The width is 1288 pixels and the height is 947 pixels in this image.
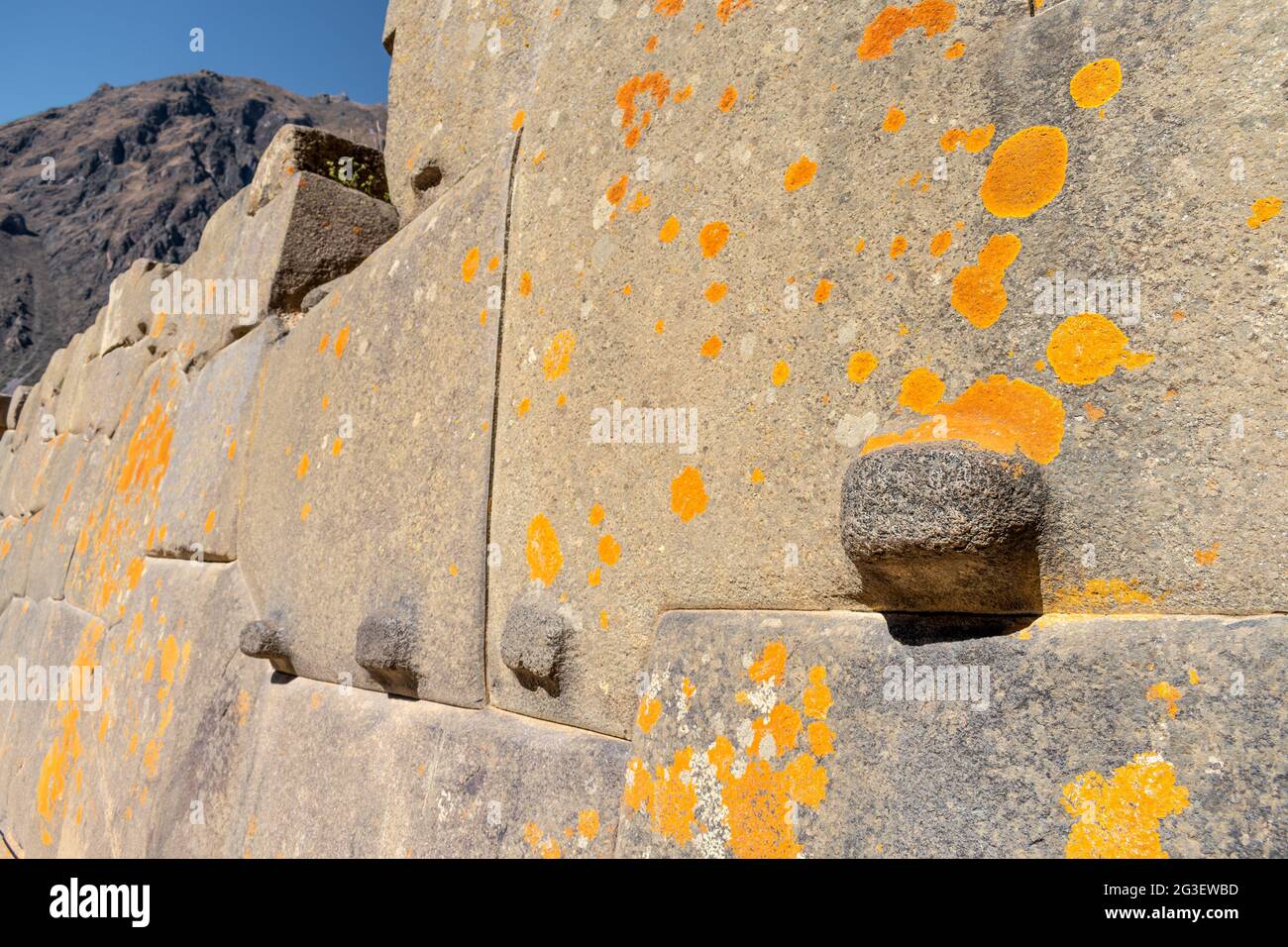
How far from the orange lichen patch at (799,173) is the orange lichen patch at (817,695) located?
0.62 metres

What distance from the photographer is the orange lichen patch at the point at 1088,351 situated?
83 centimetres

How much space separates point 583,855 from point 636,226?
3.10 feet

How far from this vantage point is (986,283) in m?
0.92

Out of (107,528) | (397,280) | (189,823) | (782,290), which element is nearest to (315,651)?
(189,823)

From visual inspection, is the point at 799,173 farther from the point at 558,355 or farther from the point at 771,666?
the point at 771,666

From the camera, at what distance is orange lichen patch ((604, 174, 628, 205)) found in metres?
1.41

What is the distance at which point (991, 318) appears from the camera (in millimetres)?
915

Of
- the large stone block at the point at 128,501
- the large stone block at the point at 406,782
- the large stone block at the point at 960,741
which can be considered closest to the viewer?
the large stone block at the point at 960,741

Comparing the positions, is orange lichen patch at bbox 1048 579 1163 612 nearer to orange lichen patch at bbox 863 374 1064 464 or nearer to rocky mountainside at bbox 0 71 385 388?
orange lichen patch at bbox 863 374 1064 464

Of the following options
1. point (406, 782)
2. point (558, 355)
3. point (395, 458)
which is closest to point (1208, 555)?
point (558, 355)

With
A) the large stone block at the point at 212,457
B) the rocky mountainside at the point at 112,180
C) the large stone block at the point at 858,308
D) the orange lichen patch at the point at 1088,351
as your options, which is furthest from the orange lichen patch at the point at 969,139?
the rocky mountainside at the point at 112,180

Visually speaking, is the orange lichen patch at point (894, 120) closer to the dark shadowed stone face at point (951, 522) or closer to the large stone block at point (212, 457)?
the dark shadowed stone face at point (951, 522)

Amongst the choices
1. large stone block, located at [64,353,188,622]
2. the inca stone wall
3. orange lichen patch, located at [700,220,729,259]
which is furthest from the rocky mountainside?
orange lichen patch, located at [700,220,729,259]

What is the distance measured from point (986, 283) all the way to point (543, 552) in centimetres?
80
